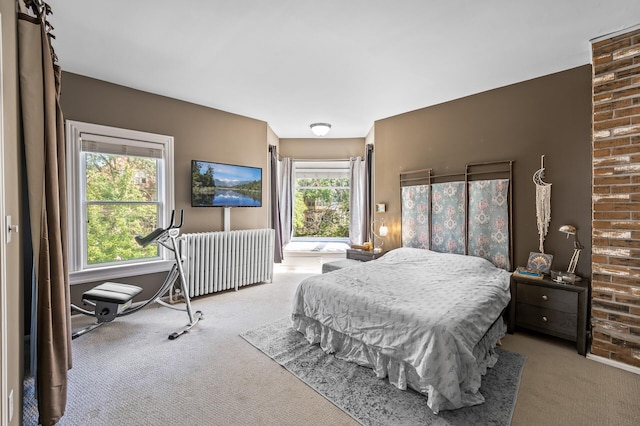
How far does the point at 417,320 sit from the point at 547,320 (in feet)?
5.38

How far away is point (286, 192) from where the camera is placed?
5.80 meters

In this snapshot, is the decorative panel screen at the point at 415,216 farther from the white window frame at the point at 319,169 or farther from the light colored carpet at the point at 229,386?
the white window frame at the point at 319,169

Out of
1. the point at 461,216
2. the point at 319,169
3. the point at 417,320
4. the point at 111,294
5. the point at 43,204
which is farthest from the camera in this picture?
the point at 319,169

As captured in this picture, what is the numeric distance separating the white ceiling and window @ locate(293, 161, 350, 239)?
221 centimetres

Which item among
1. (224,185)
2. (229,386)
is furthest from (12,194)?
(224,185)

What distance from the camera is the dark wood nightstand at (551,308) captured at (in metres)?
2.51

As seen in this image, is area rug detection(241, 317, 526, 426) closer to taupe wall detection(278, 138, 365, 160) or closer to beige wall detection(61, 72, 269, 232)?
beige wall detection(61, 72, 269, 232)

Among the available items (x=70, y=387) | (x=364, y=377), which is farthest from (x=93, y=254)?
(x=364, y=377)

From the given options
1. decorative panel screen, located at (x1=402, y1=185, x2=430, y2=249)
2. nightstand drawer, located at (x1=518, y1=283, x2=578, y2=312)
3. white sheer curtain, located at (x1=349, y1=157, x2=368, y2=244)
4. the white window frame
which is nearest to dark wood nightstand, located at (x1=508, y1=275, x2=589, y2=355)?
nightstand drawer, located at (x1=518, y1=283, x2=578, y2=312)

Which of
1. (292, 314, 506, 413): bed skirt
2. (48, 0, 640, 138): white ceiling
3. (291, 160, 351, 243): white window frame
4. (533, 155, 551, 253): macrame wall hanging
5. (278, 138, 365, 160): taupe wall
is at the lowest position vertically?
(292, 314, 506, 413): bed skirt

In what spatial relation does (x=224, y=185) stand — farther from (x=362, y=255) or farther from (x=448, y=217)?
(x=448, y=217)

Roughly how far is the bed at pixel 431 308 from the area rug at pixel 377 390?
6 cm

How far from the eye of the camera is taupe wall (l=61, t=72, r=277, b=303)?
10.6ft

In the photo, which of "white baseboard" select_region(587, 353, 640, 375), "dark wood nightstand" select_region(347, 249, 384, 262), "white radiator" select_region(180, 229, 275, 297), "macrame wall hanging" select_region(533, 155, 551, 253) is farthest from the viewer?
"dark wood nightstand" select_region(347, 249, 384, 262)
